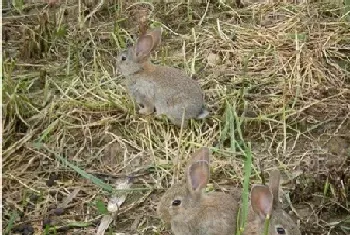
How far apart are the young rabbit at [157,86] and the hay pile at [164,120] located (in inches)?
3.6

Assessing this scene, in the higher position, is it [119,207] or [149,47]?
[149,47]

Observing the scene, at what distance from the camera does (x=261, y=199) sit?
3.70 metres

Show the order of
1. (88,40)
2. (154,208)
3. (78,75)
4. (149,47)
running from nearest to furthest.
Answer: (154,208) < (149,47) < (78,75) < (88,40)

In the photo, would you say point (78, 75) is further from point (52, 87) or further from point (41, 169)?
point (41, 169)

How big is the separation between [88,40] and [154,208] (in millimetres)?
2046

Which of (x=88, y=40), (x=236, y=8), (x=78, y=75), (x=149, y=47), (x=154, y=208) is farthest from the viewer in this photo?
(x=236, y=8)

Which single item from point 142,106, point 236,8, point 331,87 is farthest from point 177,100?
point 236,8

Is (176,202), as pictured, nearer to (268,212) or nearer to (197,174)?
(197,174)

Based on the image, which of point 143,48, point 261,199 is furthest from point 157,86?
point 261,199

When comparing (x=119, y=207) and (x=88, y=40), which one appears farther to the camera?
(x=88, y=40)

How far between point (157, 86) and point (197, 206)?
4.38ft

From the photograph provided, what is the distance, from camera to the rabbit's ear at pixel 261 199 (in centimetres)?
366

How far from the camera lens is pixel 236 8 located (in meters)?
6.50

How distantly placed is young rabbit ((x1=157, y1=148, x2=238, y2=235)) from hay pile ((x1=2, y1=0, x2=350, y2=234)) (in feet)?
0.87
